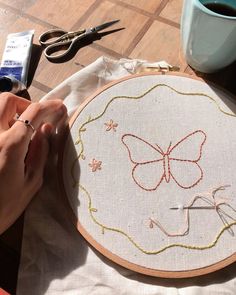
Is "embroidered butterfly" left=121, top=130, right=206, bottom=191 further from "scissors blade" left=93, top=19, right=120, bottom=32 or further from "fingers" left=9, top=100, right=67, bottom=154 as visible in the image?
"scissors blade" left=93, top=19, right=120, bottom=32

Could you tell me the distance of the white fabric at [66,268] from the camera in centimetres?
51

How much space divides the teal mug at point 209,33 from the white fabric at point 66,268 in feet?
0.95

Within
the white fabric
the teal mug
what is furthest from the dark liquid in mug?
the white fabric

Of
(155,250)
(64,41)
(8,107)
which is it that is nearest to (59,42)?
(64,41)

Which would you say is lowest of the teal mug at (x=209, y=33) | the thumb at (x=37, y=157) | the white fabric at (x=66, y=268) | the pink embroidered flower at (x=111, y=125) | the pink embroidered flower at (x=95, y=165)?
the white fabric at (x=66, y=268)

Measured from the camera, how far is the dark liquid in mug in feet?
1.91

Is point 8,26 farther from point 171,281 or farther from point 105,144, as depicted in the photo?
point 171,281

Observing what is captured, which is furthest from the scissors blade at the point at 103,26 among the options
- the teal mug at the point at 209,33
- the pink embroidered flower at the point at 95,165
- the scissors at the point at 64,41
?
the pink embroidered flower at the point at 95,165

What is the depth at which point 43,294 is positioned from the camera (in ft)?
1.71

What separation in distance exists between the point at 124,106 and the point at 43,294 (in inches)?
11.6

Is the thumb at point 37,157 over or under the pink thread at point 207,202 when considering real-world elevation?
under

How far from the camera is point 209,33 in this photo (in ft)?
1.86

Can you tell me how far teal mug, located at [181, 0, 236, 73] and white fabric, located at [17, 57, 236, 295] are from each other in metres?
0.29

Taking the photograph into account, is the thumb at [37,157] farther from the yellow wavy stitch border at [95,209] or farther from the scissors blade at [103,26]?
the scissors blade at [103,26]
